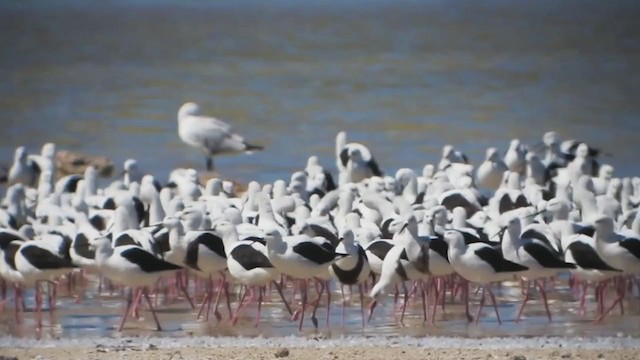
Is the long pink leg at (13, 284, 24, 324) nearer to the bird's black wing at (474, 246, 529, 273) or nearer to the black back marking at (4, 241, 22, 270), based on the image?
the black back marking at (4, 241, 22, 270)

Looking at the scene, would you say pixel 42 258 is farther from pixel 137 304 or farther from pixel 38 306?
pixel 137 304

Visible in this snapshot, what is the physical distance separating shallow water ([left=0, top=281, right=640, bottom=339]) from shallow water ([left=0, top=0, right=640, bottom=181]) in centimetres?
407

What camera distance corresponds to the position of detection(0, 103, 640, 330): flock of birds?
7117 mm

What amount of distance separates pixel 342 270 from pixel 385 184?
290cm

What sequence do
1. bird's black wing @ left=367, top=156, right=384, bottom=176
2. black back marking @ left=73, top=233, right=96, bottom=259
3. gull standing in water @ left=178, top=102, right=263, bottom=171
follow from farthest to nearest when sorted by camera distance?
1. gull standing in water @ left=178, top=102, right=263, bottom=171
2. bird's black wing @ left=367, top=156, right=384, bottom=176
3. black back marking @ left=73, top=233, right=96, bottom=259

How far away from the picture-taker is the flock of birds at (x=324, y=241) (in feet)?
23.4

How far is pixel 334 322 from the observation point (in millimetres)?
7156

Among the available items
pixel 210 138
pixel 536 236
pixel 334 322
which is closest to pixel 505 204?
pixel 536 236

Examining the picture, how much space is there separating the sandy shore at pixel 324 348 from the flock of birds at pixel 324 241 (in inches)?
30.2

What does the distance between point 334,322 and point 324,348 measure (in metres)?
1.36

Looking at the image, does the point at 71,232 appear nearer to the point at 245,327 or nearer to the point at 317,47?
the point at 245,327

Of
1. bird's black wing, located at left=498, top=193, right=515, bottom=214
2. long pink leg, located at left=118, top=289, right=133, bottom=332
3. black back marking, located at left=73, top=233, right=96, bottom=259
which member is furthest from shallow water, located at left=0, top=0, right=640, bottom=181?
long pink leg, located at left=118, top=289, right=133, bottom=332

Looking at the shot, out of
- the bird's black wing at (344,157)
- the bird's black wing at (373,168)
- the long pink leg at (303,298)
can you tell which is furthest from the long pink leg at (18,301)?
the bird's black wing at (344,157)

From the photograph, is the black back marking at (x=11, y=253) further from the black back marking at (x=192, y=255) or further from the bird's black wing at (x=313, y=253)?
the bird's black wing at (x=313, y=253)
